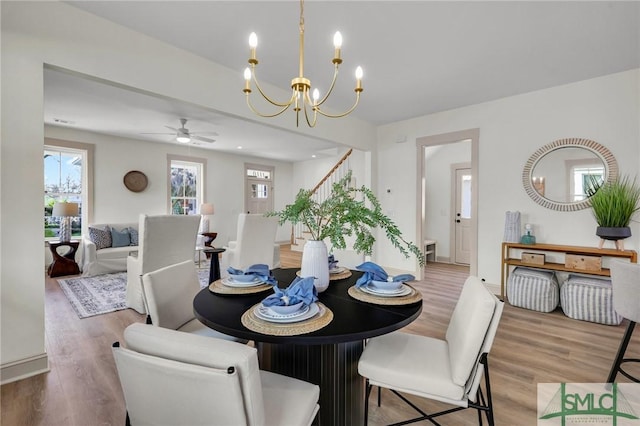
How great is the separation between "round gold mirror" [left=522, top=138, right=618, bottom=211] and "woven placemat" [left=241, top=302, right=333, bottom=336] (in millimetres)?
3734

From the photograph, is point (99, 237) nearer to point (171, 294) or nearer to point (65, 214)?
point (65, 214)

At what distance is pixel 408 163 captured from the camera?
489cm

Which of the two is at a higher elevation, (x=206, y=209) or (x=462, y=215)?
(x=206, y=209)

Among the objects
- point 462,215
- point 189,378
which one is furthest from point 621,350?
point 462,215

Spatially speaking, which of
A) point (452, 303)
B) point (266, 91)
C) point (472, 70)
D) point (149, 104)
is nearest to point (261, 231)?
point (266, 91)

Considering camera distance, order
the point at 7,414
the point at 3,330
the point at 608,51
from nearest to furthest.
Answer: the point at 7,414 < the point at 3,330 < the point at 608,51

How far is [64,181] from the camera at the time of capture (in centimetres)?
537

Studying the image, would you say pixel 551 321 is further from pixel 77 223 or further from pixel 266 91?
pixel 77 223

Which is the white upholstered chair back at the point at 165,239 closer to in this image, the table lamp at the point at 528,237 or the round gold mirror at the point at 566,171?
the table lamp at the point at 528,237

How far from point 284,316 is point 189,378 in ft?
1.45

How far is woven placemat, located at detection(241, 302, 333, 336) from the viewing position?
108 centimetres

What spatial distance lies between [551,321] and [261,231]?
11.6ft

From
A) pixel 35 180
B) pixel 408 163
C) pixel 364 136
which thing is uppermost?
pixel 364 136

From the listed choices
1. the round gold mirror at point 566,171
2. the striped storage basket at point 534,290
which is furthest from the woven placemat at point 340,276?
the round gold mirror at point 566,171
